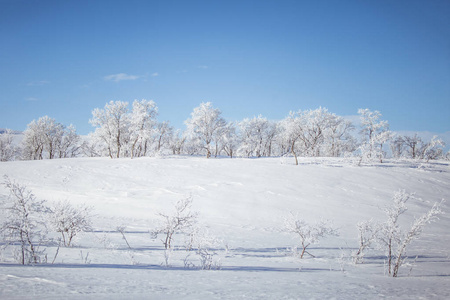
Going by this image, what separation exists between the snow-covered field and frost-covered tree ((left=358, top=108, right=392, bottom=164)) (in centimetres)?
205

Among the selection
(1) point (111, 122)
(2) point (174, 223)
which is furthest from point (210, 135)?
(2) point (174, 223)

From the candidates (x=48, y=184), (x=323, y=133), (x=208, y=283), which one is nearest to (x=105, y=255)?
(x=208, y=283)

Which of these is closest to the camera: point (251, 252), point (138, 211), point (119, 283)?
point (119, 283)

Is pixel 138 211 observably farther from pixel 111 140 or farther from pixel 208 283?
pixel 111 140

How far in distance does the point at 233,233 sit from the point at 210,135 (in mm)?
38208

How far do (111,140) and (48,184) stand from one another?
87.9 ft

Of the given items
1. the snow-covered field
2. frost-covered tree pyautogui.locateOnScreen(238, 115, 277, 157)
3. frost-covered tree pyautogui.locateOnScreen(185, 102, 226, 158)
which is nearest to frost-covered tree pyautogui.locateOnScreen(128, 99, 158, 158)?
frost-covered tree pyautogui.locateOnScreen(185, 102, 226, 158)

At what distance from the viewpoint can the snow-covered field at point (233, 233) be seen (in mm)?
→ 3287

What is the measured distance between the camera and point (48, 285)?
9.19ft

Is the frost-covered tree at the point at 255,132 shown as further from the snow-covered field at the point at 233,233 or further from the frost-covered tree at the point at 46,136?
the frost-covered tree at the point at 46,136

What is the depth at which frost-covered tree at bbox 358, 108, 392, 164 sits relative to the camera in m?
34.3

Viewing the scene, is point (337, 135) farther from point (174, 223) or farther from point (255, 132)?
point (174, 223)

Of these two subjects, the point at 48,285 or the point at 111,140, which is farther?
the point at 111,140

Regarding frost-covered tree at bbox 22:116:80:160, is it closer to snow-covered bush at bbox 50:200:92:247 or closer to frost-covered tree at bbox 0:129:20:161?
frost-covered tree at bbox 0:129:20:161
